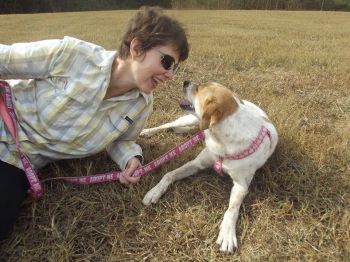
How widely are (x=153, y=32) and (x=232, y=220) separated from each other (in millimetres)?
1398

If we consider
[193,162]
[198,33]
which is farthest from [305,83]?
[198,33]

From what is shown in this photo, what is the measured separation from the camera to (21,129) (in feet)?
9.32

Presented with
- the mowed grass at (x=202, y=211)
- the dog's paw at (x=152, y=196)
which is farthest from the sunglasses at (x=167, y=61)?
the dog's paw at (x=152, y=196)

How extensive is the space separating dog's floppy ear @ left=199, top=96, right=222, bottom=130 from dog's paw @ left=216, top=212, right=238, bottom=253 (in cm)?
66

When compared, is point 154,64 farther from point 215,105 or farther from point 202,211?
point 202,211

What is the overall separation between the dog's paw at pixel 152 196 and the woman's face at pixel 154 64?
778 mm

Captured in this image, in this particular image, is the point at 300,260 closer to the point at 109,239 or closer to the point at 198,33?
the point at 109,239

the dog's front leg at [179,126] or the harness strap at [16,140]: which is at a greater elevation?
the harness strap at [16,140]

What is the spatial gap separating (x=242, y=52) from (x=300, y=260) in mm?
5533

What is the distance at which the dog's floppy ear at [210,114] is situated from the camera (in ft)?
9.34

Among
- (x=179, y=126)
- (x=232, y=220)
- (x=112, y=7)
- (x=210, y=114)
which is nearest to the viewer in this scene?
(x=232, y=220)

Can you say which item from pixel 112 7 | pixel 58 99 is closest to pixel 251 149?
pixel 58 99

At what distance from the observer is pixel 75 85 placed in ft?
9.12

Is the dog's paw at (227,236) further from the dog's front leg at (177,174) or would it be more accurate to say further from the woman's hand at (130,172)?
the woman's hand at (130,172)
